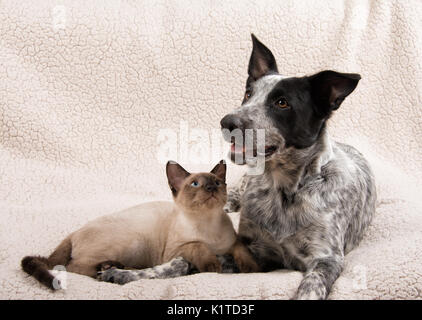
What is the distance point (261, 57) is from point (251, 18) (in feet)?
5.23

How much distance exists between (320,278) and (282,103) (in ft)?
2.75

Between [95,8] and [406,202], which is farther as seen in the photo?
[95,8]

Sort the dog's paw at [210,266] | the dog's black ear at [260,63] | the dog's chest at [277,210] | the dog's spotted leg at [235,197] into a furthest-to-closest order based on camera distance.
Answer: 1. the dog's spotted leg at [235,197]
2. the dog's black ear at [260,63]
3. the dog's chest at [277,210]
4. the dog's paw at [210,266]

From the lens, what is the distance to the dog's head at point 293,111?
8.71ft

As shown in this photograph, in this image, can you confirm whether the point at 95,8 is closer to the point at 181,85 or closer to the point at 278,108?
the point at 181,85

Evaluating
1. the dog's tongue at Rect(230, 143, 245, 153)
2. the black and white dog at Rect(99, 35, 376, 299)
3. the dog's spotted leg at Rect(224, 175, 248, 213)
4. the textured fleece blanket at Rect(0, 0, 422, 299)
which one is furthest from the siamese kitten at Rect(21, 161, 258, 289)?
the textured fleece blanket at Rect(0, 0, 422, 299)

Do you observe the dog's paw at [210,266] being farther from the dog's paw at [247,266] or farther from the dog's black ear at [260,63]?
the dog's black ear at [260,63]

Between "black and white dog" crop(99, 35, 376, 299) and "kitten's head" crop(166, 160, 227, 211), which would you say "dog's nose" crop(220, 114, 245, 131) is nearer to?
"black and white dog" crop(99, 35, 376, 299)

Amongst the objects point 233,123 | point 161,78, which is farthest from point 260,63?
point 161,78

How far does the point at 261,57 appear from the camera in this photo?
10.3ft

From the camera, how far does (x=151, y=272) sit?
269cm


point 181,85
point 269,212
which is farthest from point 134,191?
point 269,212

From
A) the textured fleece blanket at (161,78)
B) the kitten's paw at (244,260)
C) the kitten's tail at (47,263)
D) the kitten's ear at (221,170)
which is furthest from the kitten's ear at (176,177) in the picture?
the textured fleece blanket at (161,78)

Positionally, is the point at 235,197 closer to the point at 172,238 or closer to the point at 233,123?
the point at 172,238
